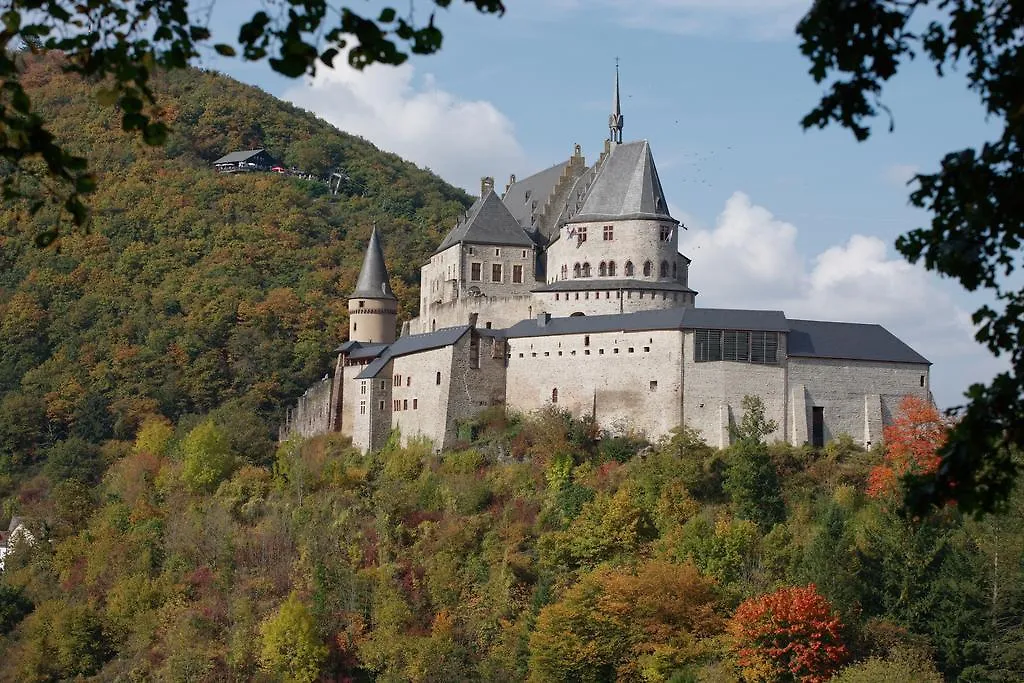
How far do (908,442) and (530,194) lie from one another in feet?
84.1

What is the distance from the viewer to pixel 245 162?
116m

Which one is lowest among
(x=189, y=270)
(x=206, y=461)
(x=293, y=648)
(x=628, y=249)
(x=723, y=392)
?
(x=293, y=648)

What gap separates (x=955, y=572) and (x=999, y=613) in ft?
5.34

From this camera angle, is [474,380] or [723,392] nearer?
[723,392]

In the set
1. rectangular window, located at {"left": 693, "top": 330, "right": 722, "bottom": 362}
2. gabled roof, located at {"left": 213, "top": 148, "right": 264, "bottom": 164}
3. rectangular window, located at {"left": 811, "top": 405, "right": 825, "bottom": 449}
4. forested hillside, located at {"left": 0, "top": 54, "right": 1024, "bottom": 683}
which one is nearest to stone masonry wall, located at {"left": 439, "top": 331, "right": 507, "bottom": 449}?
forested hillside, located at {"left": 0, "top": 54, "right": 1024, "bottom": 683}

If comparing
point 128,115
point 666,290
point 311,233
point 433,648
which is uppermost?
point 311,233

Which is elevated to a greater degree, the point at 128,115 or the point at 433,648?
the point at 128,115

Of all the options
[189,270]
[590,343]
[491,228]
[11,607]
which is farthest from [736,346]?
[189,270]

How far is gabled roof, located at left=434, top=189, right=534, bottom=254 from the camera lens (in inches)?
2633

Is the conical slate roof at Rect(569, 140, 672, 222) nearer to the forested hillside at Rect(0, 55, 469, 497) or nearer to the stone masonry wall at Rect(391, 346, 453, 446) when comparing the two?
the stone masonry wall at Rect(391, 346, 453, 446)

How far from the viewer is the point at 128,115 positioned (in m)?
10.3

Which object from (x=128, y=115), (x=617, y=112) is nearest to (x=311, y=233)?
(x=617, y=112)

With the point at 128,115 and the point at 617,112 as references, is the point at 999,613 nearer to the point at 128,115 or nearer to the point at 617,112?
the point at 617,112

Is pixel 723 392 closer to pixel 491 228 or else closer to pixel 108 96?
pixel 491 228
